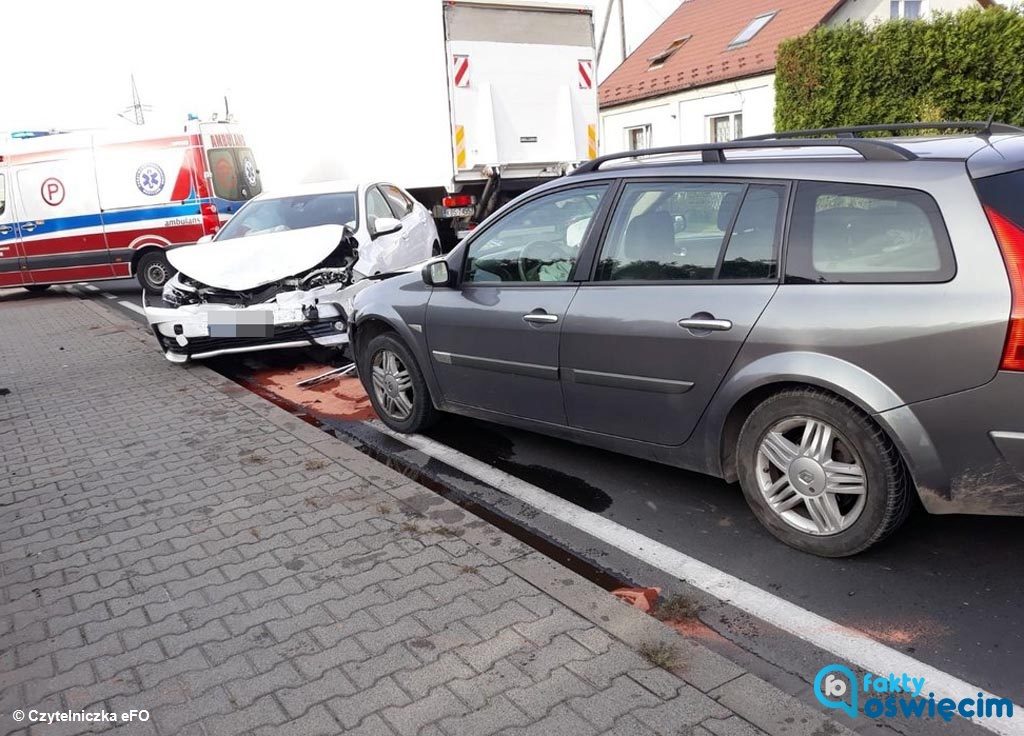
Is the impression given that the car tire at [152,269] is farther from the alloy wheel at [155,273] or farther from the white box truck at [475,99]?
the white box truck at [475,99]

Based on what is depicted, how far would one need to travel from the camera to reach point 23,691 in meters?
2.98

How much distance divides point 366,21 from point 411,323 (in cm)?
873

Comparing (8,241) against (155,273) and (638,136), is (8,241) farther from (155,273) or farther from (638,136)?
(638,136)

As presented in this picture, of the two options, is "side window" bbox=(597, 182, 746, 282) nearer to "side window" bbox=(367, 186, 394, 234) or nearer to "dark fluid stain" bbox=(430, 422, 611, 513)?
"dark fluid stain" bbox=(430, 422, 611, 513)

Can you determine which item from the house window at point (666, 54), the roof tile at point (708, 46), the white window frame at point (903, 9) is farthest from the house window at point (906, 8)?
the house window at point (666, 54)

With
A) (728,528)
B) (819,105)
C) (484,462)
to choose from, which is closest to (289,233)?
(484,462)

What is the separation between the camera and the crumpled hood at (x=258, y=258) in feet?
24.8

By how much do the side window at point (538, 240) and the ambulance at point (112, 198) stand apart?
10092 mm

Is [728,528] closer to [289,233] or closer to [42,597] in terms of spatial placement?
[42,597]

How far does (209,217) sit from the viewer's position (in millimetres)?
13711

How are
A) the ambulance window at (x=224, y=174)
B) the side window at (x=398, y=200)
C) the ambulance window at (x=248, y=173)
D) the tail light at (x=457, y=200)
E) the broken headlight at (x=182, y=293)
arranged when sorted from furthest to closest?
the ambulance window at (x=248, y=173)
the ambulance window at (x=224, y=174)
the tail light at (x=457, y=200)
the side window at (x=398, y=200)
the broken headlight at (x=182, y=293)

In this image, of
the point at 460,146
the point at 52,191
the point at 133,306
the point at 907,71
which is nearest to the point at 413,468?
the point at 460,146

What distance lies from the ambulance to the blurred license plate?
686cm

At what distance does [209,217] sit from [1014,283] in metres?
12.8
